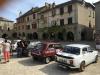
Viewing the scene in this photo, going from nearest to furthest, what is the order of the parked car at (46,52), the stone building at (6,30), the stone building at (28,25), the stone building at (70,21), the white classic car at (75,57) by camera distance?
the white classic car at (75,57), the parked car at (46,52), the stone building at (70,21), the stone building at (28,25), the stone building at (6,30)

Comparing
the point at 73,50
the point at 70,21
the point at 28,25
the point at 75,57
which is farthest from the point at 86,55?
the point at 28,25

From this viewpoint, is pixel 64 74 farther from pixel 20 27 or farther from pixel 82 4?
pixel 20 27

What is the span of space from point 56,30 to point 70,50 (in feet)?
96.9

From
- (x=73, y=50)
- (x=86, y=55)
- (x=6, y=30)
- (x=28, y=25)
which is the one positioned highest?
(x=28, y=25)

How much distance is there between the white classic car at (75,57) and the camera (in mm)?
9711

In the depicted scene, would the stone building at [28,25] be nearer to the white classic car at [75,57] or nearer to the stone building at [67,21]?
the stone building at [67,21]

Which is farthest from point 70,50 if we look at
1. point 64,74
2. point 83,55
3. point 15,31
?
point 15,31

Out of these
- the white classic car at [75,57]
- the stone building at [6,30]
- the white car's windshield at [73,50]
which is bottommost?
the white classic car at [75,57]

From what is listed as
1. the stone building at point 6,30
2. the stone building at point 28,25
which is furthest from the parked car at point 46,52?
the stone building at point 6,30

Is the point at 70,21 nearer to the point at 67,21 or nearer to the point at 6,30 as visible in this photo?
the point at 67,21

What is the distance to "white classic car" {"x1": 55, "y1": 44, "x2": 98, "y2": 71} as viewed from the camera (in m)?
9.71

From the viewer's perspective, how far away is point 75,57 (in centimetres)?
979

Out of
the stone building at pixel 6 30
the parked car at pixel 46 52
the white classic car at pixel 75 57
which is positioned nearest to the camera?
the white classic car at pixel 75 57

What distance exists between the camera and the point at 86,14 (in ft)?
134
